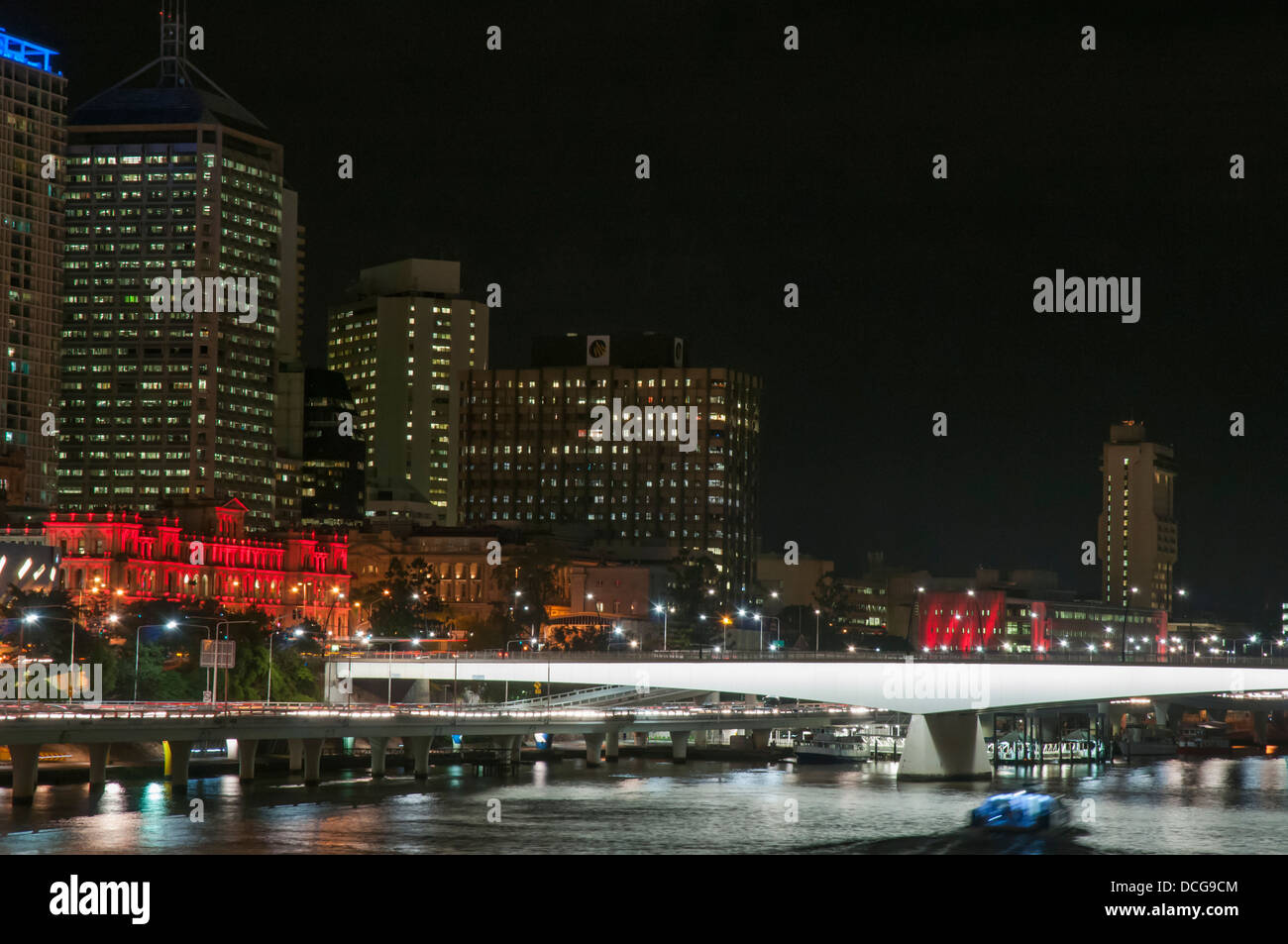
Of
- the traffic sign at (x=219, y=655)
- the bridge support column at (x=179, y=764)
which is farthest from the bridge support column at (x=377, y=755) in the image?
the bridge support column at (x=179, y=764)

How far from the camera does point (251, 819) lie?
106m

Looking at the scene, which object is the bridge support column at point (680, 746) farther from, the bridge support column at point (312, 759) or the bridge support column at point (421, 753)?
the bridge support column at point (312, 759)

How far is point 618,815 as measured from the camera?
114 metres

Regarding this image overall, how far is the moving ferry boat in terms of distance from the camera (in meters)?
109

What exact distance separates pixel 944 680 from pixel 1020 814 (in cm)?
2067

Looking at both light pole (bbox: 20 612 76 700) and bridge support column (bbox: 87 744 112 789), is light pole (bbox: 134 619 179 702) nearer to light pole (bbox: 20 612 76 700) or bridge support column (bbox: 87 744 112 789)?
light pole (bbox: 20 612 76 700)

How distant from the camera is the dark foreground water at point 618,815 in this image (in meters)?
96.2

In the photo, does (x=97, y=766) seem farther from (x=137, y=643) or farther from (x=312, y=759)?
(x=137, y=643)

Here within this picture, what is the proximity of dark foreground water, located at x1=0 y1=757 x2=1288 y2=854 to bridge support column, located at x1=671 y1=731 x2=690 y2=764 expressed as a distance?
2852cm

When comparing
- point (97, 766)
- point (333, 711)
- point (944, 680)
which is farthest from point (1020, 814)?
point (97, 766)

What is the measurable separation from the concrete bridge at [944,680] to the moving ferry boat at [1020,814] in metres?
8.30

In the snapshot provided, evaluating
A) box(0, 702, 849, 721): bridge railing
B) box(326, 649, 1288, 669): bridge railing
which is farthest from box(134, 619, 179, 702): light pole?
box(326, 649, 1288, 669): bridge railing
